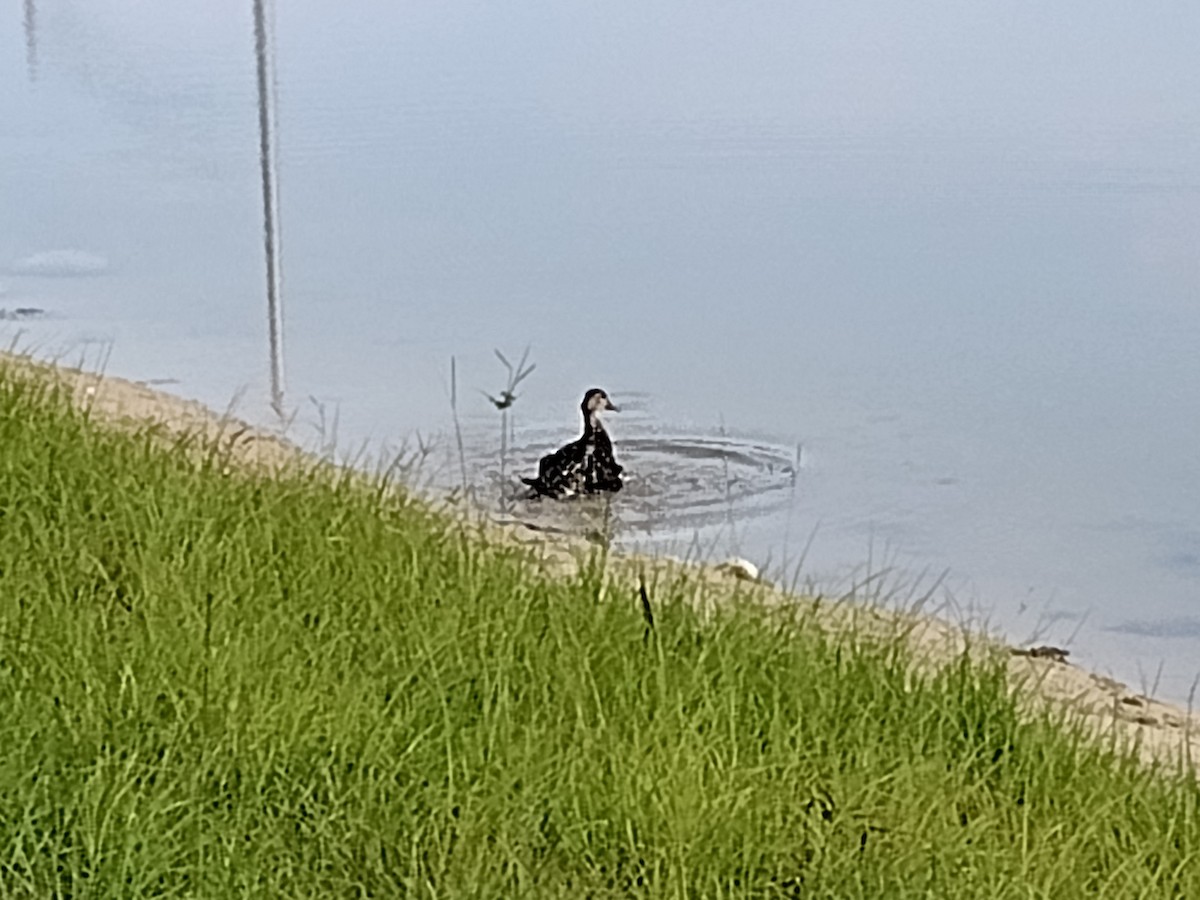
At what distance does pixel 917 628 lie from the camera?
3996 millimetres

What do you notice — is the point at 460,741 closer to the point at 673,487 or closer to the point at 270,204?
the point at 673,487

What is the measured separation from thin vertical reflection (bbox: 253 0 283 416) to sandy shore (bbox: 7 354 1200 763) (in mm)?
1414

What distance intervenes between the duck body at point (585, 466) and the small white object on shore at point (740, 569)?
1.23 metres

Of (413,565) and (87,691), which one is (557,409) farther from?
(87,691)

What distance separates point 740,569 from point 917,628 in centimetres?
40

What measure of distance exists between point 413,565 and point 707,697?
68cm

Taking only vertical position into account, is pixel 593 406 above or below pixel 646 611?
above

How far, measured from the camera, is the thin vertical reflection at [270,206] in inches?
261

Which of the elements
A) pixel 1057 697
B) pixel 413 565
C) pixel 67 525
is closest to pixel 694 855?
pixel 413 565

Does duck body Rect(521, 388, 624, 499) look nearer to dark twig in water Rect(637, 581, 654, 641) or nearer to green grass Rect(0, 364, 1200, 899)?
green grass Rect(0, 364, 1200, 899)

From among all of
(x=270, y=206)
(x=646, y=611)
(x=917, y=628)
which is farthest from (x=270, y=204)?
(x=646, y=611)

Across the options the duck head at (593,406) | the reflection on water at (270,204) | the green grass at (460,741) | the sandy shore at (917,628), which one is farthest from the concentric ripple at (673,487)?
the green grass at (460,741)

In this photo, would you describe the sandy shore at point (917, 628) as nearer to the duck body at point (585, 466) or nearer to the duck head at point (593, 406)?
the duck body at point (585, 466)

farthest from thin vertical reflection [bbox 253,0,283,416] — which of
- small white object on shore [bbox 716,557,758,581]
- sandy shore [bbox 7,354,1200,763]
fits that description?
small white object on shore [bbox 716,557,758,581]
